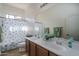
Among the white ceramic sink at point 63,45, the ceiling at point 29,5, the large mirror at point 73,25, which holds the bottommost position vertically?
the white ceramic sink at point 63,45

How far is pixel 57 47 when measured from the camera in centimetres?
164

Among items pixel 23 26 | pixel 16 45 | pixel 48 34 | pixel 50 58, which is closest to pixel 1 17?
pixel 23 26

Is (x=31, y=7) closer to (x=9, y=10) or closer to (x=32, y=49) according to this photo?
(x=9, y=10)

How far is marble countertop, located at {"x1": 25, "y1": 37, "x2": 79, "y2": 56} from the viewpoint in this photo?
1.58 m

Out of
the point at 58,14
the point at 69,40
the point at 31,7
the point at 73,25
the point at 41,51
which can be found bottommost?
the point at 41,51

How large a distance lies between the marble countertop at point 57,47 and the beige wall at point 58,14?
247 mm

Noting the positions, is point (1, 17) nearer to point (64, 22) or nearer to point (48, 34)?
point (48, 34)

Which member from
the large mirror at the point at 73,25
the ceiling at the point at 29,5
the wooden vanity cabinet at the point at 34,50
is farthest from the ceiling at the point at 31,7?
the wooden vanity cabinet at the point at 34,50

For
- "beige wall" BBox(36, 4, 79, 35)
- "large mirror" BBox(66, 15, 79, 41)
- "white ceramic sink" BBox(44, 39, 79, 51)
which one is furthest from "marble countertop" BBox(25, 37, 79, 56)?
"beige wall" BBox(36, 4, 79, 35)

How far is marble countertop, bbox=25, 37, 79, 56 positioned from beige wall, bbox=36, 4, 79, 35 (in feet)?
0.81

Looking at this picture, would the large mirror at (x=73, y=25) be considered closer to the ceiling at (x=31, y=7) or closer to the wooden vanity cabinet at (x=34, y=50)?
the ceiling at (x=31, y=7)

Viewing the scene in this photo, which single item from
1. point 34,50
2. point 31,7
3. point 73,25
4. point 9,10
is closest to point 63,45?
point 73,25

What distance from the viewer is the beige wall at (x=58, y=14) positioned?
5.51 feet

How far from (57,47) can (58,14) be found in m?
0.50
